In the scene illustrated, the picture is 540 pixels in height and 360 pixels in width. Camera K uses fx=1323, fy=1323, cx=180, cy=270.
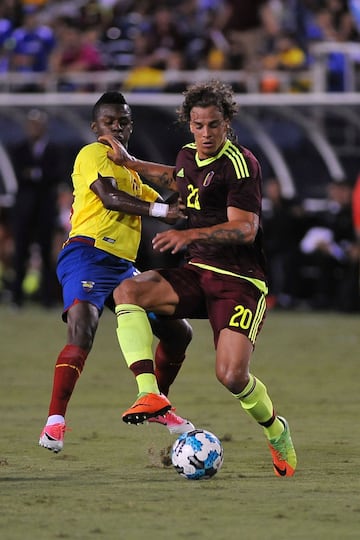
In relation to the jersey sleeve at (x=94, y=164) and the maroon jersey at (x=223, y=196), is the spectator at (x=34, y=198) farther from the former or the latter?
the maroon jersey at (x=223, y=196)

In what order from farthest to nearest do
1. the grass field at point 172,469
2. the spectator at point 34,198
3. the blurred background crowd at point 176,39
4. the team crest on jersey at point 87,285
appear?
the blurred background crowd at point 176,39 → the spectator at point 34,198 → the team crest on jersey at point 87,285 → the grass field at point 172,469

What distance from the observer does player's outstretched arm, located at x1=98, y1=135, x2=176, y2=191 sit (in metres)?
7.91

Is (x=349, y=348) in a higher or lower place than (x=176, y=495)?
lower

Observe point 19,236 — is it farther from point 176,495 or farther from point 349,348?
point 176,495

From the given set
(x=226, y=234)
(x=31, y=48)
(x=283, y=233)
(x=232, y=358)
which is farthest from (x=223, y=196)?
(x=31, y=48)

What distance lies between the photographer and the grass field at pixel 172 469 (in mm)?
5605

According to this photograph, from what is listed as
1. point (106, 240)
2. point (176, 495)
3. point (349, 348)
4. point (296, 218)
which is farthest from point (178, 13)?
point (176, 495)

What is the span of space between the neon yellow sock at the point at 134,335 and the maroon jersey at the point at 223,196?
527 millimetres

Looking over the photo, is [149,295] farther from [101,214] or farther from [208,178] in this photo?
[101,214]

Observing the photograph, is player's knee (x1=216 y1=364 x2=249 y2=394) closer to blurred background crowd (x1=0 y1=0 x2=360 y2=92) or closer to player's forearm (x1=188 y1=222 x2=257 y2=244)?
player's forearm (x1=188 y1=222 x2=257 y2=244)

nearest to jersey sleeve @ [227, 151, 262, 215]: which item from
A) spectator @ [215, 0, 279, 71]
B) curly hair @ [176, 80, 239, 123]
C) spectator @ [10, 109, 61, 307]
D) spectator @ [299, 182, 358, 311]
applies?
curly hair @ [176, 80, 239, 123]

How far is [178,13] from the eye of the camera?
22.6 m

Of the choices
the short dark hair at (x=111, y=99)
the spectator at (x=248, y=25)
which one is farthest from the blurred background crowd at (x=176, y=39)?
the short dark hair at (x=111, y=99)

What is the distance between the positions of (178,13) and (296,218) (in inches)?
201
